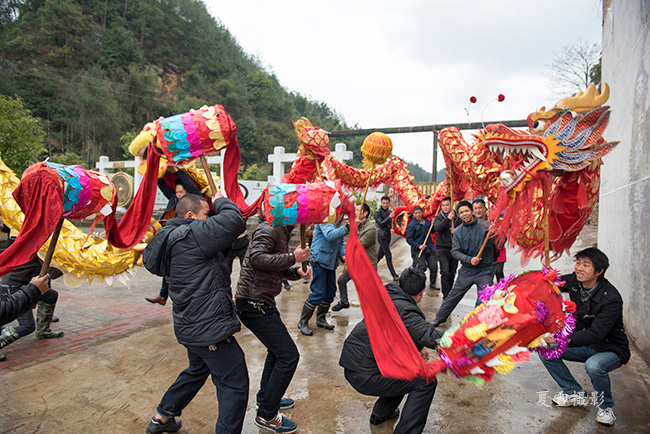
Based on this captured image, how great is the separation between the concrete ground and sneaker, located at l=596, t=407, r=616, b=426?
49 millimetres

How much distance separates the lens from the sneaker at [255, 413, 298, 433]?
2.70m

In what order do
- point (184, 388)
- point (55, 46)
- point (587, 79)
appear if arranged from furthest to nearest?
1. point (55, 46)
2. point (587, 79)
3. point (184, 388)

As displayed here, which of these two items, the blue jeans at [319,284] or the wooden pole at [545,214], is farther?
the blue jeans at [319,284]

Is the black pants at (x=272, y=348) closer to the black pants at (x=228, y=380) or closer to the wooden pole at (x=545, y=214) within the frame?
the black pants at (x=228, y=380)

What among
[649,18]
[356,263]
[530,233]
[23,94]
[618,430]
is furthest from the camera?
[23,94]

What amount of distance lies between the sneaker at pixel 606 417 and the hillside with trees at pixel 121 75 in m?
22.6

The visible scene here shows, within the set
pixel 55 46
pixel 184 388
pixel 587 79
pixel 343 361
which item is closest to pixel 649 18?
pixel 343 361

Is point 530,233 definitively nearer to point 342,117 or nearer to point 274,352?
point 274,352

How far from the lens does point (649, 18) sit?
12.4 ft

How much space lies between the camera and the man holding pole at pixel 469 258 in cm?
451

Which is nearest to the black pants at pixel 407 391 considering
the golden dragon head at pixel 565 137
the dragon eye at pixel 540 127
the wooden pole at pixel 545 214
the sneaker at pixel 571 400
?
the wooden pole at pixel 545 214

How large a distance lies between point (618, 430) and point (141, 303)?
221 inches

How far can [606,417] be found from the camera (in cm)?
280

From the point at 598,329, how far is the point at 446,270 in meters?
2.78
